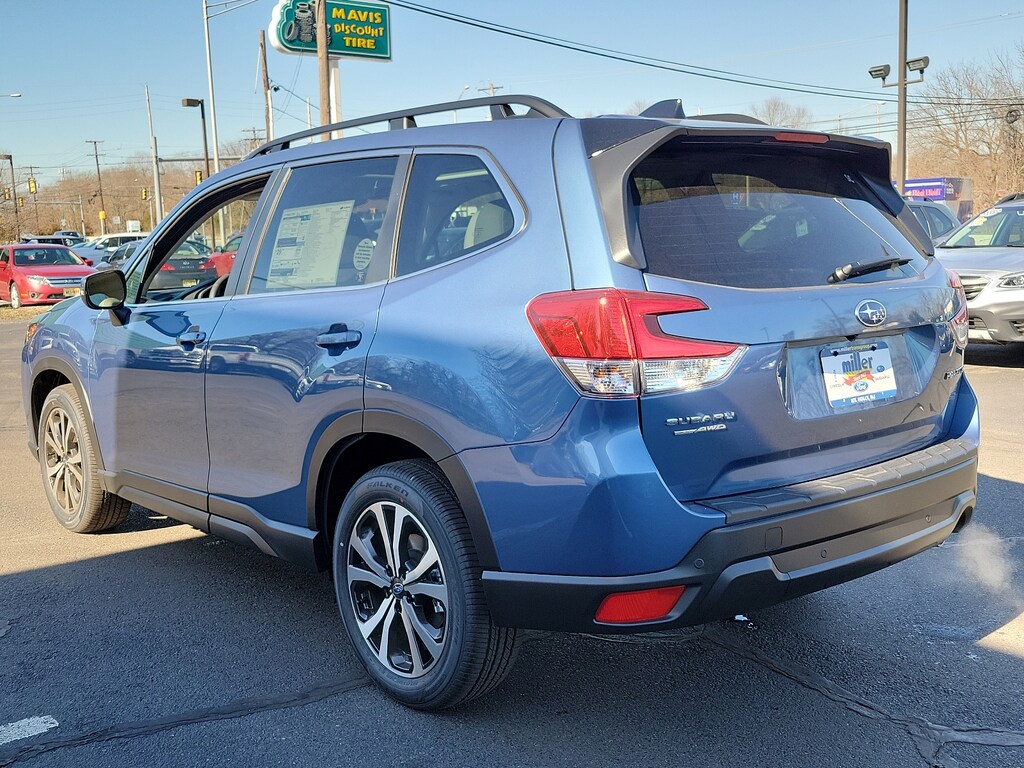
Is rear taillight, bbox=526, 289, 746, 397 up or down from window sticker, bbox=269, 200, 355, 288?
down

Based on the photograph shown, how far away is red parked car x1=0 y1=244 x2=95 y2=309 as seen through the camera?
22.6m

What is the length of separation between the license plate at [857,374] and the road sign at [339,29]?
31.8 m

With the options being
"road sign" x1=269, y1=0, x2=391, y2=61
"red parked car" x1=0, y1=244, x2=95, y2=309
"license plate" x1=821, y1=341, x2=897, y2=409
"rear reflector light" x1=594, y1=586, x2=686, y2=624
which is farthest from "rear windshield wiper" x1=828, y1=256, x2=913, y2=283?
"road sign" x1=269, y1=0, x2=391, y2=61

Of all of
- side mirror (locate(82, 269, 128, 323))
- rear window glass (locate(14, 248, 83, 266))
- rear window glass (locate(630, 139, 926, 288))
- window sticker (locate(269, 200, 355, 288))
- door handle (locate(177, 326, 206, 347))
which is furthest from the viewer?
rear window glass (locate(14, 248, 83, 266))

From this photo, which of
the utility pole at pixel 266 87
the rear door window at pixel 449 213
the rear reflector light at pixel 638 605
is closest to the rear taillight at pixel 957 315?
the rear reflector light at pixel 638 605

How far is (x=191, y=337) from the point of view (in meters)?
4.00

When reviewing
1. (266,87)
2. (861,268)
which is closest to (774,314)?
(861,268)

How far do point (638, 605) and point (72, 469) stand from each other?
368cm

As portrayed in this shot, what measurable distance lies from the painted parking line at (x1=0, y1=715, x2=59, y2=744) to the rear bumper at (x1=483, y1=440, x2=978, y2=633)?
1.50 m

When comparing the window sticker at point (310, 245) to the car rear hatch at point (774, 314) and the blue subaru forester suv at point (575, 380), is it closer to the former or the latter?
the blue subaru forester suv at point (575, 380)

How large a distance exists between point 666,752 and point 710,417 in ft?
3.35

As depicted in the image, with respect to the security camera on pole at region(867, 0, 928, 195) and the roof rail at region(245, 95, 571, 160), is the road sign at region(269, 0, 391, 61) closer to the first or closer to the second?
the security camera on pole at region(867, 0, 928, 195)

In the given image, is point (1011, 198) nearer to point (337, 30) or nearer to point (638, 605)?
point (638, 605)

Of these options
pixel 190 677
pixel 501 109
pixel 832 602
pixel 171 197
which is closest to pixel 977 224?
pixel 832 602
